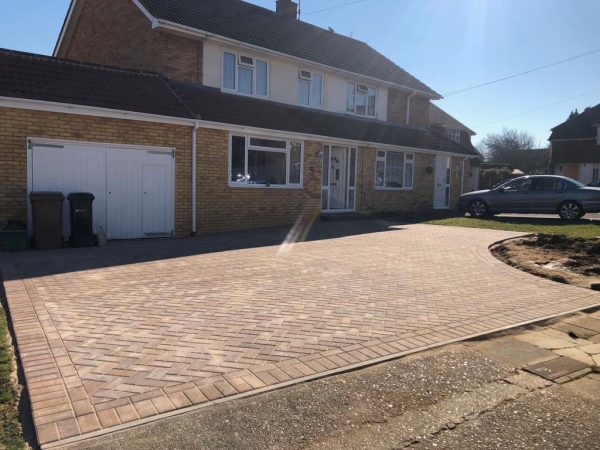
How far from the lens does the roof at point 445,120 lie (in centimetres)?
3750

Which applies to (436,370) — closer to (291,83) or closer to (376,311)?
(376,311)

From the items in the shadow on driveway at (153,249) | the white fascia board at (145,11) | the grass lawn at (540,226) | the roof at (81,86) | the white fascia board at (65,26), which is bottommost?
the shadow on driveway at (153,249)

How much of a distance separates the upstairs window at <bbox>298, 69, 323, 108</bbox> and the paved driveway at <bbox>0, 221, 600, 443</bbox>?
9801mm

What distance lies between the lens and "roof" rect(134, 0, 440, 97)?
15.6 meters

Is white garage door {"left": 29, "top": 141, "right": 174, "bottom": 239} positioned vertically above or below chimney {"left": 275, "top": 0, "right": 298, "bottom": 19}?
below

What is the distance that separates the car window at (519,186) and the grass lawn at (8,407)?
59.0 ft

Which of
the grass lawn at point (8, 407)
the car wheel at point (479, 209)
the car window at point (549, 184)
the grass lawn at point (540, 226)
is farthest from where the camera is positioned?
the car wheel at point (479, 209)

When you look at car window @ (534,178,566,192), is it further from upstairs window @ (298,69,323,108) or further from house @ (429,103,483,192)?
house @ (429,103,483,192)

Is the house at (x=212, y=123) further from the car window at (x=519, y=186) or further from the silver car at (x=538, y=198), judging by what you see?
the car window at (x=519, y=186)

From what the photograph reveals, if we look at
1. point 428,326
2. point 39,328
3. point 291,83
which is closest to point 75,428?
point 39,328

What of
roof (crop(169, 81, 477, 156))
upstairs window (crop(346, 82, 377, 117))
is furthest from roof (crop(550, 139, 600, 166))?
upstairs window (crop(346, 82, 377, 117))

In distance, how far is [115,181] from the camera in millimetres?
11680

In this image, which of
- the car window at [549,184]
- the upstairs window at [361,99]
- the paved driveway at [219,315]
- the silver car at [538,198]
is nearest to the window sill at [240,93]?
the upstairs window at [361,99]

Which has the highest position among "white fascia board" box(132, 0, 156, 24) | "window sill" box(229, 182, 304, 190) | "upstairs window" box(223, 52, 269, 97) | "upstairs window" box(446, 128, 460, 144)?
"white fascia board" box(132, 0, 156, 24)
